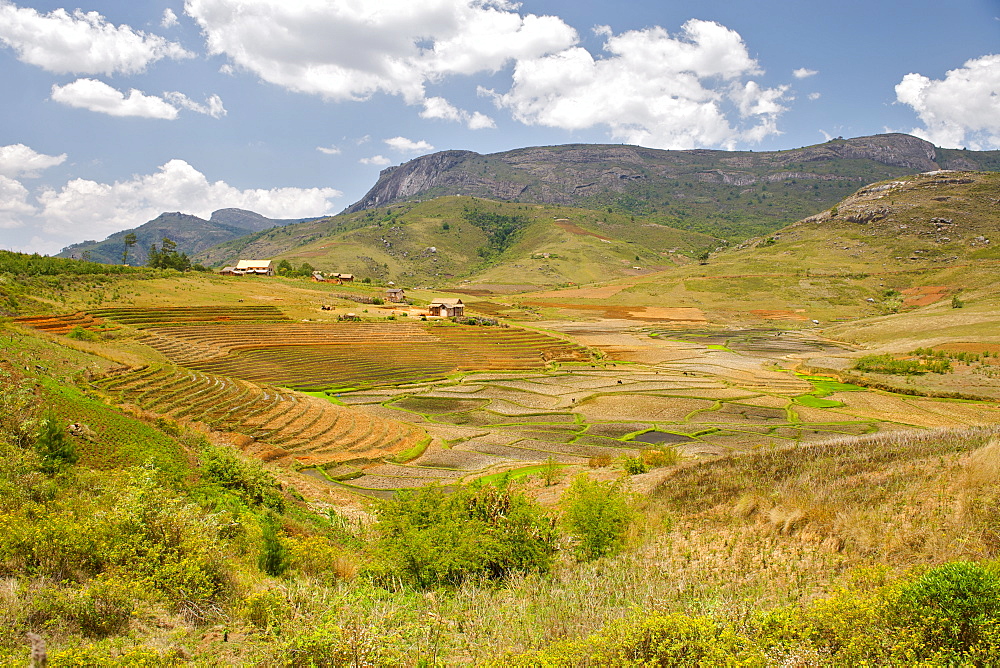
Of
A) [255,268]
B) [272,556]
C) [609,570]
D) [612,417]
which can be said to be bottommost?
[612,417]

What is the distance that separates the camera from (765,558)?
9.56m

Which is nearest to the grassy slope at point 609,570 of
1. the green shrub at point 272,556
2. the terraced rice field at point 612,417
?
the green shrub at point 272,556

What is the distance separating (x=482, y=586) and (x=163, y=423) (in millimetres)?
16990

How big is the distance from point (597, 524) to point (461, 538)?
341cm

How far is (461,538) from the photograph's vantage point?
10.4 m

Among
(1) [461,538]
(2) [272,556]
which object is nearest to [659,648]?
(1) [461,538]

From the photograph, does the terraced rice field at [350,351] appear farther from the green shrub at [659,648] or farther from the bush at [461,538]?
the green shrub at [659,648]

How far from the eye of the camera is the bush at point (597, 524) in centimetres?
1126

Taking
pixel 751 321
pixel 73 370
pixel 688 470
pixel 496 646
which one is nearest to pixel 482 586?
pixel 496 646

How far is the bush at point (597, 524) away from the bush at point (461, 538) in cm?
65

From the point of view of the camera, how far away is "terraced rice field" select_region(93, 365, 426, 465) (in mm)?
26797

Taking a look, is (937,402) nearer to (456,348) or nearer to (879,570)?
(879,570)

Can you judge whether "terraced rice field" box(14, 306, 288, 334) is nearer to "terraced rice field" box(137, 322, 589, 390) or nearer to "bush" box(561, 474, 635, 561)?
"terraced rice field" box(137, 322, 589, 390)

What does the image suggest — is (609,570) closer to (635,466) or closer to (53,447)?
(635,466)
